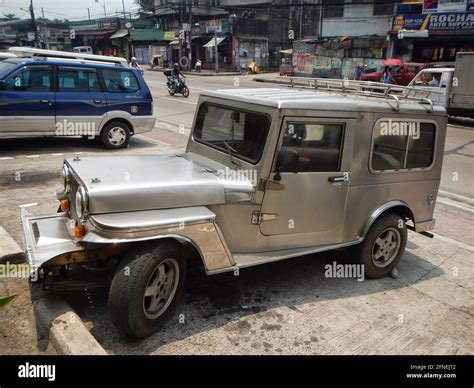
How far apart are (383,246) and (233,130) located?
205 centimetres

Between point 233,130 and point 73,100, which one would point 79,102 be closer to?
point 73,100

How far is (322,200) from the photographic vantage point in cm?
397

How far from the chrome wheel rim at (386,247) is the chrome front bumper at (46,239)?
117 inches

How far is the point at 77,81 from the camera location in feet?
30.6


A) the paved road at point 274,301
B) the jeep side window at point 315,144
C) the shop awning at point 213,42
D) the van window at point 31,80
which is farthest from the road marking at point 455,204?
the shop awning at point 213,42

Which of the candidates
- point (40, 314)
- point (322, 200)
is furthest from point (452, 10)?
point (40, 314)

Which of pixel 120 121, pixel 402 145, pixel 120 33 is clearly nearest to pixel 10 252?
pixel 402 145

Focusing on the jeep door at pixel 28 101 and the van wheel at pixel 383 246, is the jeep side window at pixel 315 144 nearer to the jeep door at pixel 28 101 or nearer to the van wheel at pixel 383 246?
the van wheel at pixel 383 246

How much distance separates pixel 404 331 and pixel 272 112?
220 centimetres

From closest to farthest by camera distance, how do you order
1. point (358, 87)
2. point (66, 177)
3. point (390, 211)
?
1. point (66, 177)
2. point (390, 211)
3. point (358, 87)

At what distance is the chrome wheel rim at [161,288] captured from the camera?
327cm

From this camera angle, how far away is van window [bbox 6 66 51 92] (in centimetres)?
861
